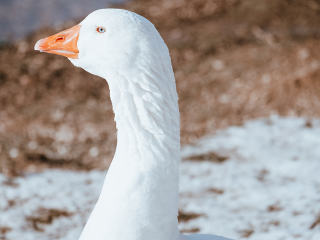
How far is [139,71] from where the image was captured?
7.36 feet

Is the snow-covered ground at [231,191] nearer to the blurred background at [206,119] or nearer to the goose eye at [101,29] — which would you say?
the blurred background at [206,119]

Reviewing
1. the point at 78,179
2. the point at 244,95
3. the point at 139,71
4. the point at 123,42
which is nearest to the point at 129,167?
the point at 139,71

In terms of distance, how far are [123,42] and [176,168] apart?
2.90ft

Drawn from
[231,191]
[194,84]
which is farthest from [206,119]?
[231,191]

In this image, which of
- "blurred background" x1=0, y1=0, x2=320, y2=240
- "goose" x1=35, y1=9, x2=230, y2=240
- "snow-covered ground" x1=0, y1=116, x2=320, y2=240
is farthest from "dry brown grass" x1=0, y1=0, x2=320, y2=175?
"goose" x1=35, y1=9, x2=230, y2=240

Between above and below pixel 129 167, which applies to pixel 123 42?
above

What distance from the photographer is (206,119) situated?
7.54m

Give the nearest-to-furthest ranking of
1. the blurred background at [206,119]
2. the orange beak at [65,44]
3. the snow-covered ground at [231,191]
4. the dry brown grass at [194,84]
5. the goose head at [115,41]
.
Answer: the goose head at [115,41], the orange beak at [65,44], the snow-covered ground at [231,191], the blurred background at [206,119], the dry brown grass at [194,84]

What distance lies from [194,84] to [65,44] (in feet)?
22.4

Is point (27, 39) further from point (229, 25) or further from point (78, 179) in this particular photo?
point (78, 179)

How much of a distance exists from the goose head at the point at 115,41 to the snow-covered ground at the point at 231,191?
98.9 inches

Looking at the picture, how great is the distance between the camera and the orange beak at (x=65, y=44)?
8.11 feet

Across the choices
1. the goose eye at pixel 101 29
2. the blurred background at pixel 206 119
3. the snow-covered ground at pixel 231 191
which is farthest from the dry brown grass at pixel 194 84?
the goose eye at pixel 101 29

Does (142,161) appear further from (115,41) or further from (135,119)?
(115,41)
